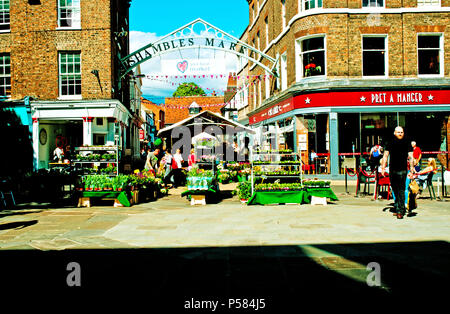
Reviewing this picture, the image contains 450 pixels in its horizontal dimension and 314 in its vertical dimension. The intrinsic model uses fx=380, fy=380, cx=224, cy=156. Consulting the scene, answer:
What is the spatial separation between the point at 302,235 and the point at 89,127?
15702 millimetres

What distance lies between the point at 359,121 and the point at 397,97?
212cm

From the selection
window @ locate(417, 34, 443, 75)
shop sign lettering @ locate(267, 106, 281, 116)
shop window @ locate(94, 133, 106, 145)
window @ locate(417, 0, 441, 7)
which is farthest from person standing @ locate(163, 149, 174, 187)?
window @ locate(417, 0, 441, 7)

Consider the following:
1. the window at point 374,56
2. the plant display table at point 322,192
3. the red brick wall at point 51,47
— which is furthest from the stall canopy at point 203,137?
the plant display table at point 322,192

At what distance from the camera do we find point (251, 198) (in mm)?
10734

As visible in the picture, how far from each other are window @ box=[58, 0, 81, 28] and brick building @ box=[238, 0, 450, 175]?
11414 mm

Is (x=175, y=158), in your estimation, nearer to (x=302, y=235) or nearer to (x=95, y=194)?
(x=95, y=194)

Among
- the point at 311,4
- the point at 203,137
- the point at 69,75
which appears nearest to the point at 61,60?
the point at 69,75

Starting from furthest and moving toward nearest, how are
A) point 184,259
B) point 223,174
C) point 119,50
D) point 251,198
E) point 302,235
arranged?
point 119,50 < point 223,174 < point 251,198 < point 302,235 < point 184,259

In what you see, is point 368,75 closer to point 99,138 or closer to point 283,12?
point 283,12

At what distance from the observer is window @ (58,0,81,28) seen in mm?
19812

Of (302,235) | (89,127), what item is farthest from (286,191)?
(89,127)

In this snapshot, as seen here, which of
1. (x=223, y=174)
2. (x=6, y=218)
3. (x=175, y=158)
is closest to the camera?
(x=6, y=218)

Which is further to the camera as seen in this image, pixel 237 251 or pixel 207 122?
pixel 207 122

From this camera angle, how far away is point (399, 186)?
8039 millimetres
